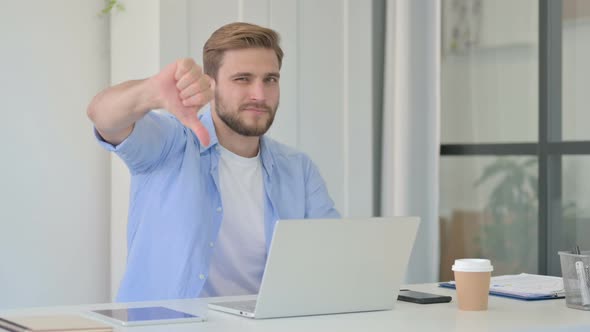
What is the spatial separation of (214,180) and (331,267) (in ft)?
2.72

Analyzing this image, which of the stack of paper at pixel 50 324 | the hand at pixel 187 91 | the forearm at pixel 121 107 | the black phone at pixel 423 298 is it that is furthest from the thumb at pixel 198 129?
the black phone at pixel 423 298

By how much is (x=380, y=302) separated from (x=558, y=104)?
179 centimetres

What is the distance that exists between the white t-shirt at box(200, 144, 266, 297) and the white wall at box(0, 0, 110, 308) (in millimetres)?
1043

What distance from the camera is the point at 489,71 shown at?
3.65 m

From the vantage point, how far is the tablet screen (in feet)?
5.41

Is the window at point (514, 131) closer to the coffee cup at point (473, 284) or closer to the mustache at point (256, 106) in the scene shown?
the mustache at point (256, 106)

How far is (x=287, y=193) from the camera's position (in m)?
2.70

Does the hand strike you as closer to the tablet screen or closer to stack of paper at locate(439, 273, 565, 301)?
the tablet screen

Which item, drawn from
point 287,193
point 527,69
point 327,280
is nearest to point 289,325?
point 327,280

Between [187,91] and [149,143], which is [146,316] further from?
[149,143]

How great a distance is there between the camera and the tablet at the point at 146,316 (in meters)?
1.63

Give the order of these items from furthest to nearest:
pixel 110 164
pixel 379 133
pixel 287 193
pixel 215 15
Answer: pixel 379 133 → pixel 110 164 → pixel 215 15 → pixel 287 193

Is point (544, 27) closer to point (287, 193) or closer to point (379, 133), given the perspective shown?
point (379, 133)

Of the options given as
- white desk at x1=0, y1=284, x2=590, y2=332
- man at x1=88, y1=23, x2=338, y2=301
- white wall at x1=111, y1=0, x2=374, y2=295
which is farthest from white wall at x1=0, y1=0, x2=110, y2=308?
white desk at x1=0, y1=284, x2=590, y2=332
